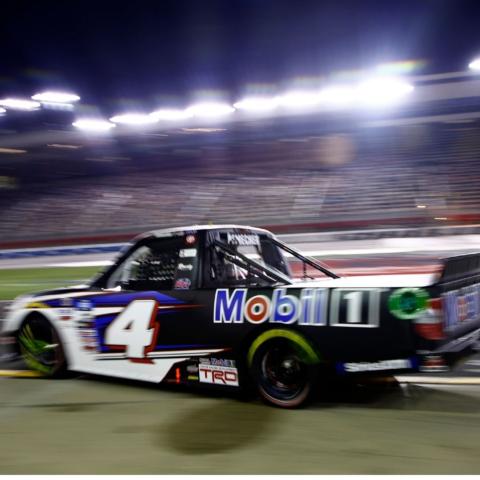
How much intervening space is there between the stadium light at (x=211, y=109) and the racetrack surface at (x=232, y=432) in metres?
32.4

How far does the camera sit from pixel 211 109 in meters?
35.9

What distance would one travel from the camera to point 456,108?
28922 mm

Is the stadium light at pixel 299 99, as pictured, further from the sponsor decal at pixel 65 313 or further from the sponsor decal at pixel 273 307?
the sponsor decal at pixel 273 307

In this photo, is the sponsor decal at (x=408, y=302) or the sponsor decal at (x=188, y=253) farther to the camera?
the sponsor decal at (x=188, y=253)

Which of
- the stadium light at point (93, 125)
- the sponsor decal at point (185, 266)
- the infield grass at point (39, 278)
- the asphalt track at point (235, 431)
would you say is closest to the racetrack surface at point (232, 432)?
the asphalt track at point (235, 431)

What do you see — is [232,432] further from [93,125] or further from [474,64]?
[93,125]

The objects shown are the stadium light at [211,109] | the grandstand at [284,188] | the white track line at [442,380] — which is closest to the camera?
the white track line at [442,380]

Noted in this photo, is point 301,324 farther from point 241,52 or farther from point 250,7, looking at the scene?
point 241,52

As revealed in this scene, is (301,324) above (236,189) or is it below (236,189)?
below

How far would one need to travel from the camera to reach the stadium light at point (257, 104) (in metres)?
34.2

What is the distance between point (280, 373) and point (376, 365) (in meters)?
0.74

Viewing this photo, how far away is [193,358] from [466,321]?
6.68ft

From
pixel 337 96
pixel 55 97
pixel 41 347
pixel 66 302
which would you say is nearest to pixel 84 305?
pixel 66 302

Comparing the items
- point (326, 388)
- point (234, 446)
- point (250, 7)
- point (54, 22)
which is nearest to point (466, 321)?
point (326, 388)
